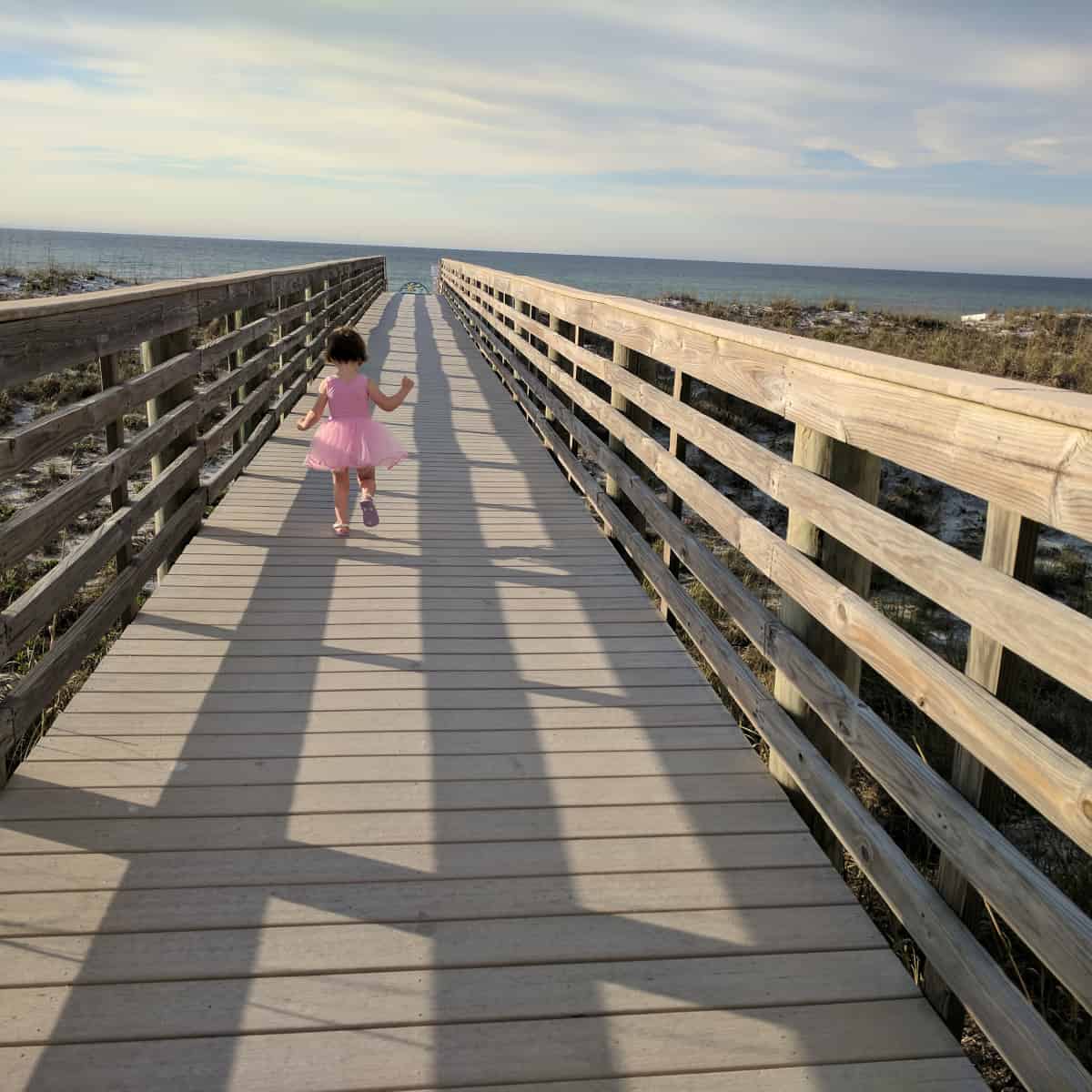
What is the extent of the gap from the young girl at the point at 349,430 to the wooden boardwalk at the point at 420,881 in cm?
141

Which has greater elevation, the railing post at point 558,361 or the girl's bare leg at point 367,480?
the railing post at point 558,361

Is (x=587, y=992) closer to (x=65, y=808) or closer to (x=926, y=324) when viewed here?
(x=65, y=808)

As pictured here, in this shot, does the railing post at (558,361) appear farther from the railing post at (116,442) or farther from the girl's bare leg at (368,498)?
the railing post at (116,442)

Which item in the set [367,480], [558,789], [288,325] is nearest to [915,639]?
[558,789]

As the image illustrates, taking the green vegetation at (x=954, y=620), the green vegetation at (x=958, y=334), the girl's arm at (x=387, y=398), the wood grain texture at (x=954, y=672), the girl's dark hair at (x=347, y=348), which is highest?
the green vegetation at (x=958, y=334)

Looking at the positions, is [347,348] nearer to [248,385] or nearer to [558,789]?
[248,385]

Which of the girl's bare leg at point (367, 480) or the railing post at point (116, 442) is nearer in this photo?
the railing post at point (116, 442)

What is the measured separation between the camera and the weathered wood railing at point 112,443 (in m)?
2.91

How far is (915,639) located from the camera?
7.38 feet

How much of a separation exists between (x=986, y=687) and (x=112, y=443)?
335 cm

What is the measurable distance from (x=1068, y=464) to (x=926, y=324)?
72.9 ft

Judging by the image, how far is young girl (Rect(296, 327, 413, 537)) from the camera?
5750mm

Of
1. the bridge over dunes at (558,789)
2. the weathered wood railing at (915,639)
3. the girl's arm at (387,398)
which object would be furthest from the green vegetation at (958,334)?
the weathered wood railing at (915,639)

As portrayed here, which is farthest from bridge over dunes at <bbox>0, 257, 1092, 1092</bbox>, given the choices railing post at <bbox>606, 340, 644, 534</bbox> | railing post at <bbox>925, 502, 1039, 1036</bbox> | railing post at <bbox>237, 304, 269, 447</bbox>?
railing post at <bbox>237, 304, 269, 447</bbox>
